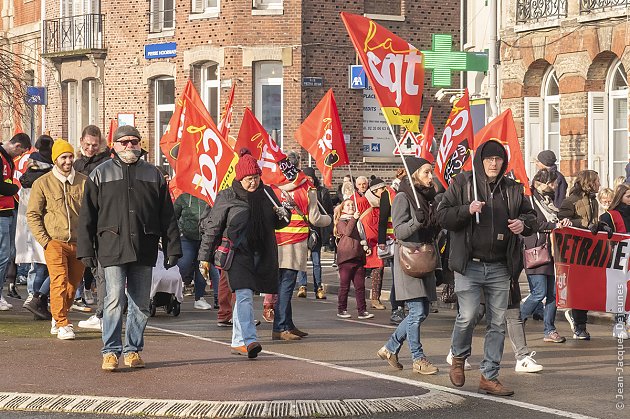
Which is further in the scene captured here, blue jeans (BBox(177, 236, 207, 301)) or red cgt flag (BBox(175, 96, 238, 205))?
blue jeans (BBox(177, 236, 207, 301))

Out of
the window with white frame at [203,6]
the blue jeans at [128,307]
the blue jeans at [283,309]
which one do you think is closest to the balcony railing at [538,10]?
the window with white frame at [203,6]

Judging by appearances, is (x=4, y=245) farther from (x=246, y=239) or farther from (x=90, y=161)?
(x=246, y=239)

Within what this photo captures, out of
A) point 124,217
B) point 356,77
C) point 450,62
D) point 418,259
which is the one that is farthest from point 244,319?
point 356,77

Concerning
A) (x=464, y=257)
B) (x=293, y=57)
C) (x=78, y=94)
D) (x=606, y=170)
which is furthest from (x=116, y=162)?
(x=78, y=94)

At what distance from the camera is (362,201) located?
1856 cm

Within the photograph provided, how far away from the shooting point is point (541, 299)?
14.4 meters

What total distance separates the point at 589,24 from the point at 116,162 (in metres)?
15.9

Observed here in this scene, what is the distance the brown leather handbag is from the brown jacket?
11.0 feet

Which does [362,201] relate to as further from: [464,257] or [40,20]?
[40,20]

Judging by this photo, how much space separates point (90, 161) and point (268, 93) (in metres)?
20.8

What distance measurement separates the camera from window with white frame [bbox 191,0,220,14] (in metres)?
Answer: 36.5

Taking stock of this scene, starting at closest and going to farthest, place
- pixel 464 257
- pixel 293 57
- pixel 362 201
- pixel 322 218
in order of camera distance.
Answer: pixel 464 257, pixel 322 218, pixel 362 201, pixel 293 57

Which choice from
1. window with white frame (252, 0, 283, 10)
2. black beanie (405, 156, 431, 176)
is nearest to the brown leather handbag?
black beanie (405, 156, 431, 176)

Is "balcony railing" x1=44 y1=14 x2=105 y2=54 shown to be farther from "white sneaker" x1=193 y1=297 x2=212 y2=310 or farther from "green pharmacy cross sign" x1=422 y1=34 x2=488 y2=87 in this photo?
"white sneaker" x1=193 y1=297 x2=212 y2=310
